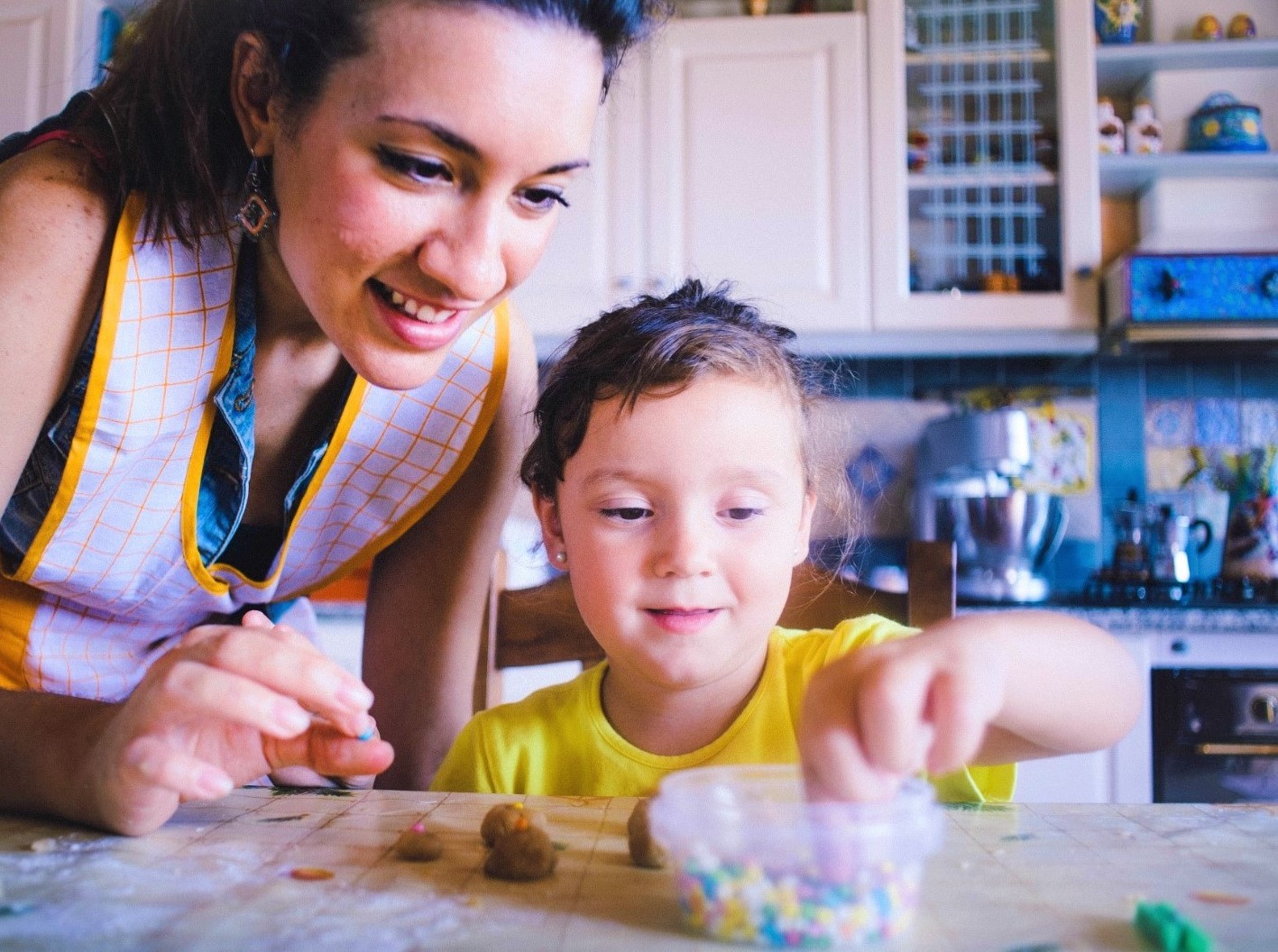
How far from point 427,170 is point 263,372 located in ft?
1.15

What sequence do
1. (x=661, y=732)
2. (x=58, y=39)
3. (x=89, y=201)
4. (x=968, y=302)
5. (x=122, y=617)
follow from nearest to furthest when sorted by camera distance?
(x=89, y=201), (x=661, y=732), (x=122, y=617), (x=968, y=302), (x=58, y=39)

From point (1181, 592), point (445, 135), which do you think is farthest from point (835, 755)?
point (1181, 592)

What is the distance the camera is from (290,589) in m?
1.16

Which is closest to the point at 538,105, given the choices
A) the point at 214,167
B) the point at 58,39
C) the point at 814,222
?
the point at 214,167

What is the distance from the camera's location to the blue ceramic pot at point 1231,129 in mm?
2463

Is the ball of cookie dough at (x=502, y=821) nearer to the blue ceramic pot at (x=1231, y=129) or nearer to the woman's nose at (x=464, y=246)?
the woman's nose at (x=464, y=246)

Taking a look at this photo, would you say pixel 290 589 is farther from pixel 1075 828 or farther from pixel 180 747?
pixel 1075 828

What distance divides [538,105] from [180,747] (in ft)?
1.55

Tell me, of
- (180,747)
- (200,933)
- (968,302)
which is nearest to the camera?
(200,933)

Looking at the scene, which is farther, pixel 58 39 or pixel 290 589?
pixel 58 39

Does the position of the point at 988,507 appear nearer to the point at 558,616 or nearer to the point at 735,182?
the point at 735,182

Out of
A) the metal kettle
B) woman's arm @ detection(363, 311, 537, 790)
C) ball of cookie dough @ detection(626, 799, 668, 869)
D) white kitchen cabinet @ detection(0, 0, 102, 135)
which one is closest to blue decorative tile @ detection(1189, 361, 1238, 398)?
the metal kettle

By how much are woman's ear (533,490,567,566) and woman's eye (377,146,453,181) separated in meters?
0.35

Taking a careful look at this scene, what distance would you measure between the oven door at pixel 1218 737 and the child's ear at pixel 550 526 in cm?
149
